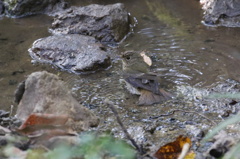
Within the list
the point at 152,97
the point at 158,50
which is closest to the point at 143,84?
the point at 152,97

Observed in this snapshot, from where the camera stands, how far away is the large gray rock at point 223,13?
22.7 ft

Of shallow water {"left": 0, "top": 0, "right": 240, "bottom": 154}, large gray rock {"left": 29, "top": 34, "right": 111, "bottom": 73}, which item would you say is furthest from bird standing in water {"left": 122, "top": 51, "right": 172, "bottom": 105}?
large gray rock {"left": 29, "top": 34, "right": 111, "bottom": 73}

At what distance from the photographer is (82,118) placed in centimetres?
298

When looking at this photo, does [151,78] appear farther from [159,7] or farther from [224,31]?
[159,7]

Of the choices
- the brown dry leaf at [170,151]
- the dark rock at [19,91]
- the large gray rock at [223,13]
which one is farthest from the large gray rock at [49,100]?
the large gray rock at [223,13]

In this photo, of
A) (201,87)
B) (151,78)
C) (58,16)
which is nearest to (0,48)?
(58,16)

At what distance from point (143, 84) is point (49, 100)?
1.81 m

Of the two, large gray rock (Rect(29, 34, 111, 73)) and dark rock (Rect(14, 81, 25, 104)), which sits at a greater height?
dark rock (Rect(14, 81, 25, 104))

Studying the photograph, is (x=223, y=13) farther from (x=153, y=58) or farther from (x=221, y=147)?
(x=221, y=147)

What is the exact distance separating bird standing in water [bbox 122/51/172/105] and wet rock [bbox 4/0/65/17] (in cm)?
392

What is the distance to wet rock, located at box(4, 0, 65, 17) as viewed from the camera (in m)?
7.97

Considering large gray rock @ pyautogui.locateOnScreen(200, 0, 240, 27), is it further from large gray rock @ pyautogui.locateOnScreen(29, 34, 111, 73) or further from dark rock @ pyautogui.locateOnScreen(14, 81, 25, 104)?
dark rock @ pyautogui.locateOnScreen(14, 81, 25, 104)

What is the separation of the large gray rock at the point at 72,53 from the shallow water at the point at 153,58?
0.14 metres

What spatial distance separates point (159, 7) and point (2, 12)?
3298 millimetres
